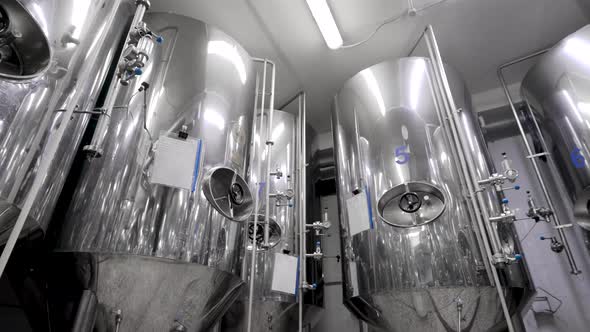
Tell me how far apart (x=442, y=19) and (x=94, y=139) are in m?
2.64

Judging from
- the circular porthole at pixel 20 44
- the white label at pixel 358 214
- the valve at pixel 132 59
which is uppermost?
the valve at pixel 132 59

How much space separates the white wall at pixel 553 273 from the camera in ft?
9.10

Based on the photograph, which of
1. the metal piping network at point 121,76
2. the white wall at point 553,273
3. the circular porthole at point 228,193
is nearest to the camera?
the metal piping network at point 121,76

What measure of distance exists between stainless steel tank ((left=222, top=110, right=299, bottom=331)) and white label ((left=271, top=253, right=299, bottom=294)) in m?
0.11

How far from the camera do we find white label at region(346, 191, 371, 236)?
234cm

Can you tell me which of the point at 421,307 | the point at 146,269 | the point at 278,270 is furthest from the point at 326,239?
the point at 146,269

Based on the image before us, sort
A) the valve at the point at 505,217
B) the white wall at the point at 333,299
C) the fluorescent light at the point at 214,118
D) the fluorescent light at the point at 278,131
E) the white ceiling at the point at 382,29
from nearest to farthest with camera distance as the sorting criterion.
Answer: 1. the fluorescent light at the point at 214,118
2. the valve at the point at 505,217
3. the white ceiling at the point at 382,29
4. the fluorescent light at the point at 278,131
5. the white wall at the point at 333,299

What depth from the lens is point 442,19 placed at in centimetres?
309

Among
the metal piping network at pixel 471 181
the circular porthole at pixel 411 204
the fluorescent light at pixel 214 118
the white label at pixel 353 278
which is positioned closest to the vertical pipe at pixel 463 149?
the metal piping network at pixel 471 181

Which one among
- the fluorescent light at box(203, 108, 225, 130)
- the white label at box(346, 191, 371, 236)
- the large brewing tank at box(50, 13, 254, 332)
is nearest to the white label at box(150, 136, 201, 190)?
the large brewing tank at box(50, 13, 254, 332)

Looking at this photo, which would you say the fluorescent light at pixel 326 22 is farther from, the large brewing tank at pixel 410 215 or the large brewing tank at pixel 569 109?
the large brewing tank at pixel 569 109

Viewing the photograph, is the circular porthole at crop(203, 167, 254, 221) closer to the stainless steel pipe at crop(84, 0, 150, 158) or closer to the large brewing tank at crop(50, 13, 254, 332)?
the large brewing tank at crop(50, 13, 254, 332)

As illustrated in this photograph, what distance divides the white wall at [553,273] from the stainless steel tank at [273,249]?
1728 mm

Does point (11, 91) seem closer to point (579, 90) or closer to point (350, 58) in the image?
point (350, 58)
